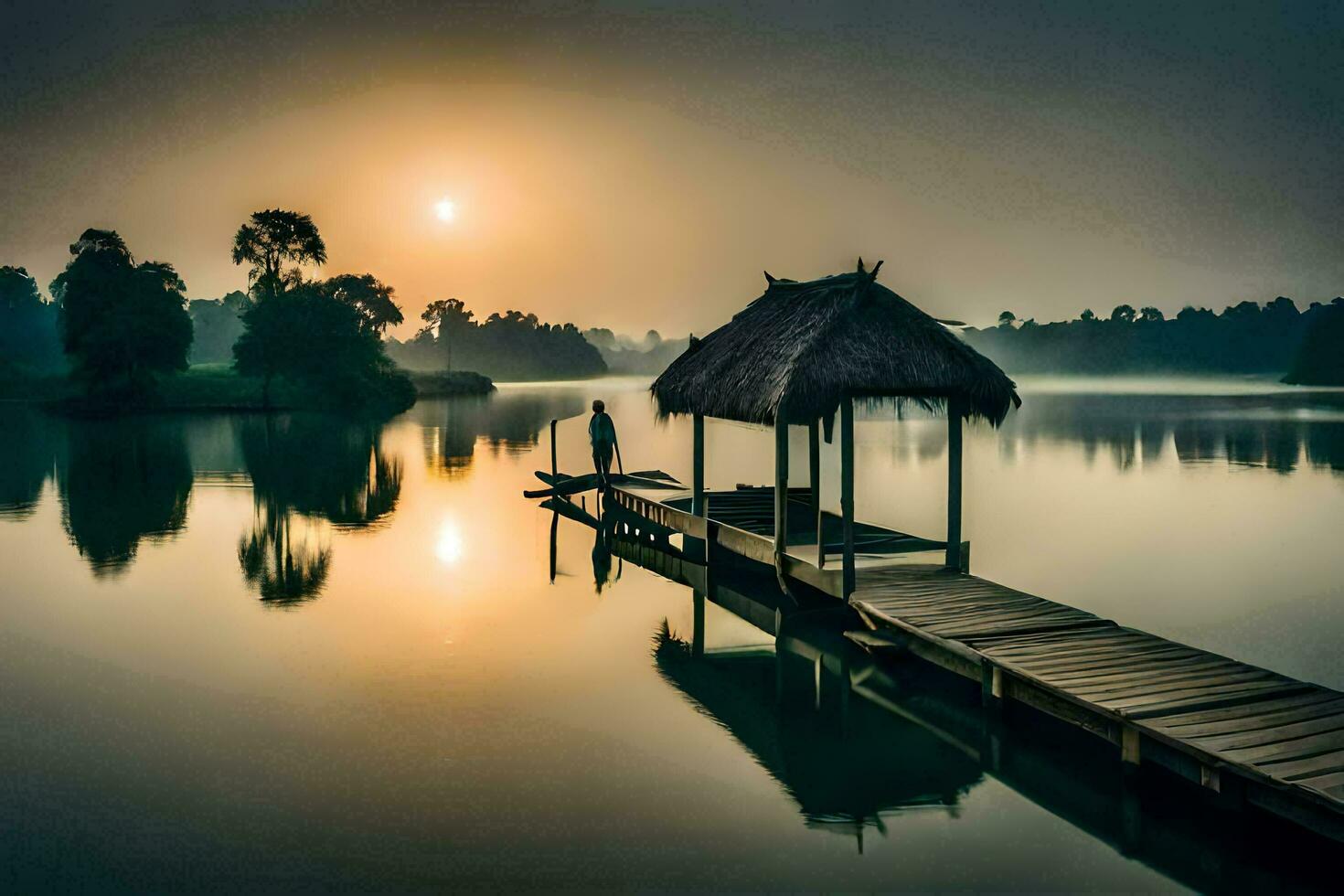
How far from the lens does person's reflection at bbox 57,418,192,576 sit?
63.3 ft

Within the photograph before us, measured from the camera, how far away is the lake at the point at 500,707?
7.09 metres

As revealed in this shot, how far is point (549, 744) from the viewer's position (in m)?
9.24

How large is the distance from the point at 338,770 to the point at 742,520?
30.4ft

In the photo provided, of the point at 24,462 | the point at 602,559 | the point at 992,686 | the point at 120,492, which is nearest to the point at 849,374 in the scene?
the point at 992,686

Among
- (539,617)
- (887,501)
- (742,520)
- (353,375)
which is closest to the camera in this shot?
(539,617)

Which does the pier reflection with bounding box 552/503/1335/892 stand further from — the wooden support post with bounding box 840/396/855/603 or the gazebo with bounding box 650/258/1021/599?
the gazebo with bounding box 650/258/1021/599

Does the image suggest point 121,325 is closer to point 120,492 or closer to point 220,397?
→ point 220,397

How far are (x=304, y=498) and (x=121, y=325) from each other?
43.6 meters

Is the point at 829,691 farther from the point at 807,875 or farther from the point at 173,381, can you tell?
the point at 173,381

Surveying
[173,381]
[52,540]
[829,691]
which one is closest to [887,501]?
[829,691]

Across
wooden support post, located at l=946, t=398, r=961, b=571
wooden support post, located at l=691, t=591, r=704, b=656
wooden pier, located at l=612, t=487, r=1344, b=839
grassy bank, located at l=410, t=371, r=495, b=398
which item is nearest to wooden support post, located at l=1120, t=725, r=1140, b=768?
wooden pier, located at l=612, t=487, r=1344, b=839

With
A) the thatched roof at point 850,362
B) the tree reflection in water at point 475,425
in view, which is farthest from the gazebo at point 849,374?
the tree reflection in water at point 475,425

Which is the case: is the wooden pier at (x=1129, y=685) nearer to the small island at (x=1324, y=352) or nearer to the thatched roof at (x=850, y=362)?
the thatched roof at (x=850, y=362)

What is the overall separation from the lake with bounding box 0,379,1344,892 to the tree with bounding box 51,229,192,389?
40.5 m
